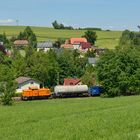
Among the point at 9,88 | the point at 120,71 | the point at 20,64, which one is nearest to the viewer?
the point at 9,88

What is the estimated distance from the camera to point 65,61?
386 ft

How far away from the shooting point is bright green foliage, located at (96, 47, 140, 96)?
87438 millimetres

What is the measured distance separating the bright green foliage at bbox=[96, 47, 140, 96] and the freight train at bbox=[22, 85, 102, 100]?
3.33m

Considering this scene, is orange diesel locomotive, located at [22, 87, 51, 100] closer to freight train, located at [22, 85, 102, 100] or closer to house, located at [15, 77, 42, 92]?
freight train, located at [22, 85, 102, 100]

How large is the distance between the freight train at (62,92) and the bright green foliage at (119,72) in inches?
131

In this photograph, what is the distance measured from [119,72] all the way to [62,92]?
435 inches

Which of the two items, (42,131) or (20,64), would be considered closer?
(42,131)

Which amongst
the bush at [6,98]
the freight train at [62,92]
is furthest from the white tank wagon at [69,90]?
→ the bush at [6,98]

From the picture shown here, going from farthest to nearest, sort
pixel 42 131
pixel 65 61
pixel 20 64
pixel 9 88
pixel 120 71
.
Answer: pixel 65 61 < pixel 20 64 < pixel 120 71 < pixel 9 88 < pixel 42 131

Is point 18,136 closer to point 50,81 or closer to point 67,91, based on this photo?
point 67,91

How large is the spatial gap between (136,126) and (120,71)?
224 ft

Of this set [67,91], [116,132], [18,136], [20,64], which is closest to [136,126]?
[116,132]

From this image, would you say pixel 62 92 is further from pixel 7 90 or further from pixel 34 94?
pixel 7 90

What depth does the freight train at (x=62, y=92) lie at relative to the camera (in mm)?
85938
